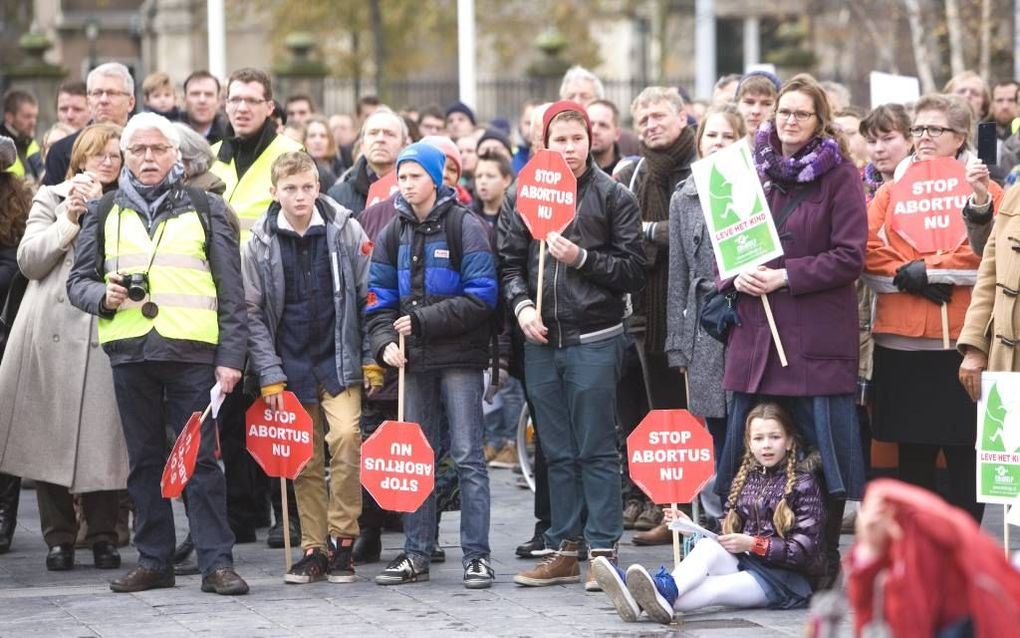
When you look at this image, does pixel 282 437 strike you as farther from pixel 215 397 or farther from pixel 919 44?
pixel 919 44

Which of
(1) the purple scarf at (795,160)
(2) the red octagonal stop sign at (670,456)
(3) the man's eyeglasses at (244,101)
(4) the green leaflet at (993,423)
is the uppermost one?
(3) the man's eyeglasses at (244,101)

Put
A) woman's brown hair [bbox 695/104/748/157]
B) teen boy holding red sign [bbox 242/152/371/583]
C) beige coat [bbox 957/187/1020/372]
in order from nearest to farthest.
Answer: beige coat [bbox 957/187/1020/372], teen boy holding red sign [bbox 242/152/371/583], woman's brown hair [bbox 695/104/748/157]

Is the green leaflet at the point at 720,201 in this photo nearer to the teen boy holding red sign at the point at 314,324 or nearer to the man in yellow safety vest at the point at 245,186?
the teen boy holding red sign at the point at 314,324

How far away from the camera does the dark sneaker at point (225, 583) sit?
8.76 metres

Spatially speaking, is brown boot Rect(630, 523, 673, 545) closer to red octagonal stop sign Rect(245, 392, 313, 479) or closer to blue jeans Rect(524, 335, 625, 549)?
blue jeans Rect(524, 335, 625, 549)

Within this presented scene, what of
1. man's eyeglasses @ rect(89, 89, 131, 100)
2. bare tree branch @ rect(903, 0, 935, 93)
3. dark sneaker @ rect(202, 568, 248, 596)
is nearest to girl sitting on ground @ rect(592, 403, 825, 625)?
dark sneaker @ rect(202, 568, 248, 596)

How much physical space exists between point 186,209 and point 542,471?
2348 mm

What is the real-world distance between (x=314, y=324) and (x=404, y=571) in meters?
1.30

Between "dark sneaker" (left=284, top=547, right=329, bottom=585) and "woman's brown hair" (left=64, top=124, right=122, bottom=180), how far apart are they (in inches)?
92.2

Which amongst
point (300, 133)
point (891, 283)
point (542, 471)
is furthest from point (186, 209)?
point (300, 133)

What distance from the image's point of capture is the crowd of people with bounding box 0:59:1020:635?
332 inches

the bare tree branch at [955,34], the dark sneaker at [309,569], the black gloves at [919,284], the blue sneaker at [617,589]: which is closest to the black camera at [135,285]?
the dark sneaker at [309,569]

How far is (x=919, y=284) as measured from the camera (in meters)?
9.06

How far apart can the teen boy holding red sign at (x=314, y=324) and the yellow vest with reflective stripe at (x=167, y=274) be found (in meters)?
0.37
